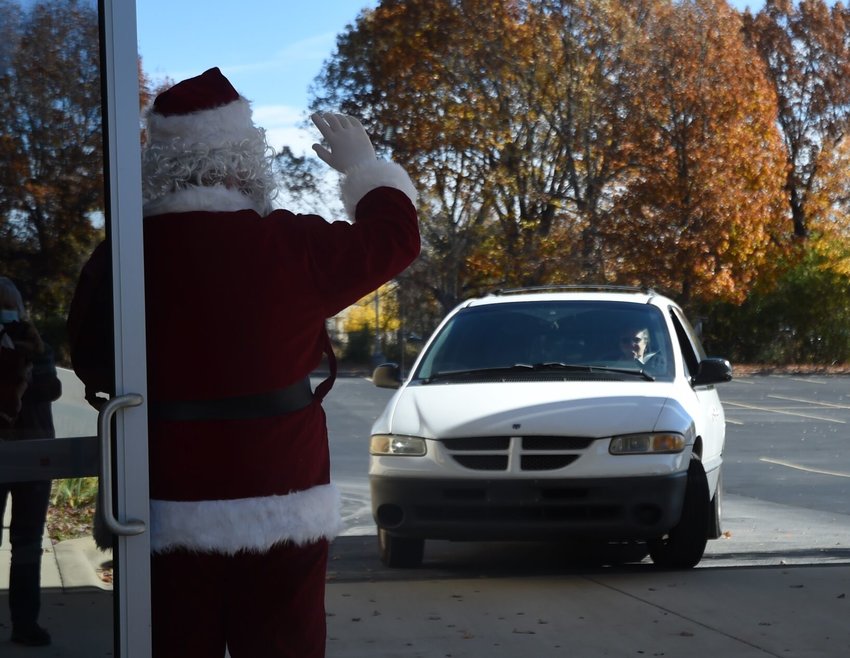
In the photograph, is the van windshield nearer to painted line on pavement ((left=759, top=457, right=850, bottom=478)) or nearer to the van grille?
the van grille

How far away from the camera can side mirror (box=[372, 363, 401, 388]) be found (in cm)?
855

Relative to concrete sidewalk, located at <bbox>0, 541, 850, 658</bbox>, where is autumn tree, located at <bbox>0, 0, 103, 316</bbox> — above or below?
above

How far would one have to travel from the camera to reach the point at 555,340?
8.67 meters

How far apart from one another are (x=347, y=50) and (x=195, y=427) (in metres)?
32.3

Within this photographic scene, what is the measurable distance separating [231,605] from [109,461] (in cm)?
42

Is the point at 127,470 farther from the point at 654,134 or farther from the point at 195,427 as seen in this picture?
the point at 654,134

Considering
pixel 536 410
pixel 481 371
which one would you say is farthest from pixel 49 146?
pixel 481 371

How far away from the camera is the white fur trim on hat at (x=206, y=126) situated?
3.11m

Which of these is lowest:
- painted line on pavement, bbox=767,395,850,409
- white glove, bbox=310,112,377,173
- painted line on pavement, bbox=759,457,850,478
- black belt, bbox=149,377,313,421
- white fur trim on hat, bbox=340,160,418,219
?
painted line on pavement, bbox=759,457,850,478

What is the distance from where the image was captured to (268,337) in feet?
9.76

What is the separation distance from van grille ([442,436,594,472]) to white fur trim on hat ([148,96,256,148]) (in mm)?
4605

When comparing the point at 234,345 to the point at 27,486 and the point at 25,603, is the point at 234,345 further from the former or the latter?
the point at 25,603

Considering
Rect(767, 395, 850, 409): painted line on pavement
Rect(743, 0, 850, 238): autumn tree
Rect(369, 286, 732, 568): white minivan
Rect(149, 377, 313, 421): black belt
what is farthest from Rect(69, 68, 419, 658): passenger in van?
Rect(743, 0, 850, 238): autumn tree

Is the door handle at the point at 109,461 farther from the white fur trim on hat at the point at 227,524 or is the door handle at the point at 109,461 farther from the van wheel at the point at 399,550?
the van wheel at the point at 399,550
